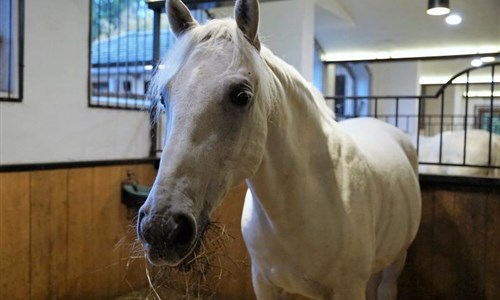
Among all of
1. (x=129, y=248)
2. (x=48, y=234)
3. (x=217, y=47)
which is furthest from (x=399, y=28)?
(x=217, y=47)

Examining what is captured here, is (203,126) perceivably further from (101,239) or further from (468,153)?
(468,153)

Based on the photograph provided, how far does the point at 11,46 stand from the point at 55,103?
0.35m

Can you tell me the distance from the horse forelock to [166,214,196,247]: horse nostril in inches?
12.3

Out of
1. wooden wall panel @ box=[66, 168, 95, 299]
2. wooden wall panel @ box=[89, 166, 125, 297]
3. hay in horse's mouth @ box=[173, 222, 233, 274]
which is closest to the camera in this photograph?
hay in horse's mouth @ box=[173, 222, 233, 274]

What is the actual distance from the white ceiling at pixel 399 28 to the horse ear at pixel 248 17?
4605 millimetres

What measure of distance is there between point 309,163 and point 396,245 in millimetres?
688

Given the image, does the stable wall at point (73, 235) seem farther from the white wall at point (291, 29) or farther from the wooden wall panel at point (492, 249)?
the white wall at point (291, 29)

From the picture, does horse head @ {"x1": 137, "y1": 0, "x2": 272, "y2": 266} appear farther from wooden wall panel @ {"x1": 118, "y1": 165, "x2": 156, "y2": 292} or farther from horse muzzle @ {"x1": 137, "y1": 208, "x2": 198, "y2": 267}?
wooden wall panel @ {"x1": 118, "y1": 165, "x2": 156, "y2": 292}

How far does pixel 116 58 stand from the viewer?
3.17m

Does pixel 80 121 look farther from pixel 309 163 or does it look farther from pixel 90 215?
pixel 309 163

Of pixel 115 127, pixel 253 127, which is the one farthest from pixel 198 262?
pixel 115 127

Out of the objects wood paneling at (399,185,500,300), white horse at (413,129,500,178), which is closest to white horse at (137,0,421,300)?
wood paneling at (399,185,500,300)

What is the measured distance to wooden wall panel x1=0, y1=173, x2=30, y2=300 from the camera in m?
2.08

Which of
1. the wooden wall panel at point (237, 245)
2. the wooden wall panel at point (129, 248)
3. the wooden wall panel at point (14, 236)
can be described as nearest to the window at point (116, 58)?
the wooden wall panel at point (129, 248)
